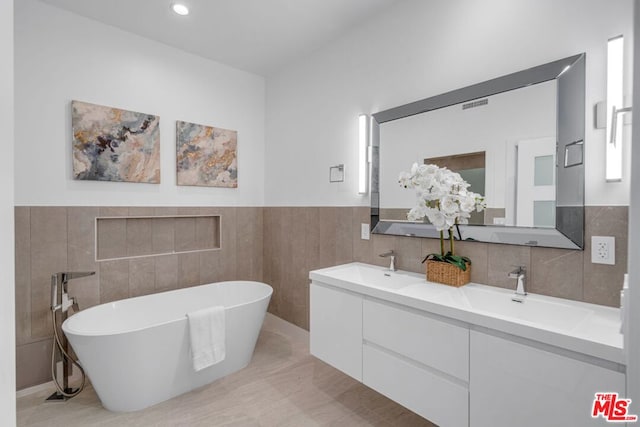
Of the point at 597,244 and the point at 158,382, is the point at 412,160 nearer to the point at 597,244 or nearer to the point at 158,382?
the point at 597,244

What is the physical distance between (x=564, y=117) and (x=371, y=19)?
5.24 ft

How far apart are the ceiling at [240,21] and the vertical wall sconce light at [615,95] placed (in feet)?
4.56

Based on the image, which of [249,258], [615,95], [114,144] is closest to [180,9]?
[114,144]

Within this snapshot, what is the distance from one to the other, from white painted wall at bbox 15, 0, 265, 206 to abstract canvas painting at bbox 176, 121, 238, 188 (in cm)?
7

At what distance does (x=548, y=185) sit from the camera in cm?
Answer: 160

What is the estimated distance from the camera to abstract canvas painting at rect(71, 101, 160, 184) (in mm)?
2443

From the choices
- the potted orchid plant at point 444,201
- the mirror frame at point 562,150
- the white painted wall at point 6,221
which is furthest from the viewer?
the potted orchid plant at point 444,201

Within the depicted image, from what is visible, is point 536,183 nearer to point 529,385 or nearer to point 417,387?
point 529,385

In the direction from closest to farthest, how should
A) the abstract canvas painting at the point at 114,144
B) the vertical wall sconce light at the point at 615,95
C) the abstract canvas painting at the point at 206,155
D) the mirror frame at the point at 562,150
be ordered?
1. the vertical wall sconce light at the point at 615,95
2. the mirror frame at the point at 562,150
3. the abstract canvas painting at the point at 114,144
4. the abstract canvas painting at the point at 206,155

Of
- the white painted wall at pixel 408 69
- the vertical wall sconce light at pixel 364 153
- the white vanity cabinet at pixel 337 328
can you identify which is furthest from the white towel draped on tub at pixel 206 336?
the vertical wall sconce light at pixel 364 153

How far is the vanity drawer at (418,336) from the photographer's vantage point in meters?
1.44

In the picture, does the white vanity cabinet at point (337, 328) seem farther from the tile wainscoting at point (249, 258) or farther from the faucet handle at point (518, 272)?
the faucet handle at point (518, 272)

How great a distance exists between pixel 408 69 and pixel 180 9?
1.76m

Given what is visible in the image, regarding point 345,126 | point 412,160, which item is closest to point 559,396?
point 412,160
